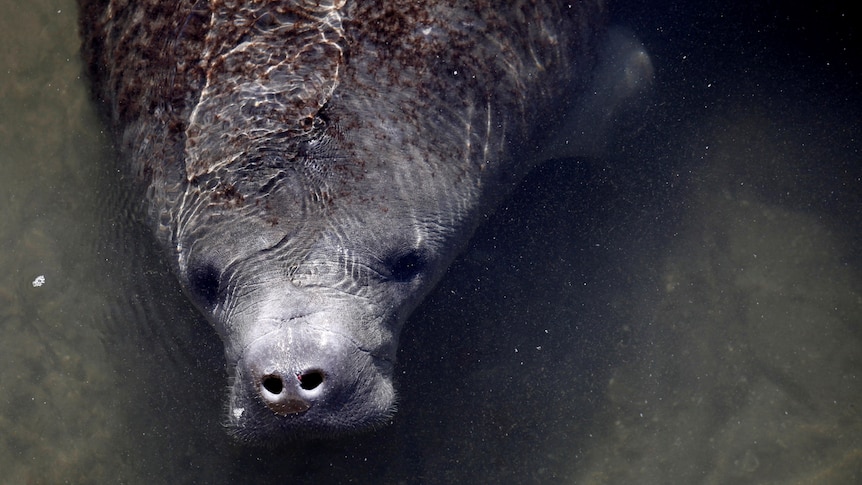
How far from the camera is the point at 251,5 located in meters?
3.45

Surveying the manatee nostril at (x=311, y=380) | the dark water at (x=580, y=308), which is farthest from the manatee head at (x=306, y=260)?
the dark water at (x=580, y=308)

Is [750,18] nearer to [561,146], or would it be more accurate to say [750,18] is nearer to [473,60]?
[561,146]

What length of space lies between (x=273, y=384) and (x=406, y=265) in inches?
37.4

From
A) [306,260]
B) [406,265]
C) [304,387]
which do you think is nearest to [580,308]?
[406,265]

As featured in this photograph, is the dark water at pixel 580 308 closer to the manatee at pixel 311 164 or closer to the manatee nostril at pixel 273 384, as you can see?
the manatee at pixel 311 164

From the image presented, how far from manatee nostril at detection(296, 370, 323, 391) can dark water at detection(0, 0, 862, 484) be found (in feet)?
5.60

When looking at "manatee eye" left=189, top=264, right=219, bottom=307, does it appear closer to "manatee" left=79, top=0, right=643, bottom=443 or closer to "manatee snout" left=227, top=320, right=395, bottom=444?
"manatee" left=79, top=0, right=643, bottom=443

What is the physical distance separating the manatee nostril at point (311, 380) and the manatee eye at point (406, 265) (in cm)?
68

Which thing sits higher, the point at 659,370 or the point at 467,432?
the point at 659,370

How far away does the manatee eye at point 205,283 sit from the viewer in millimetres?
3389

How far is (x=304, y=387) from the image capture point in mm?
3000

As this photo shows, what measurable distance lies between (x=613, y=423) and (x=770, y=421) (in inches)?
43.7

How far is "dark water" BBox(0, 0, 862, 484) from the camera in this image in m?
4.71

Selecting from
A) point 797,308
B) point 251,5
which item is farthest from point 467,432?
point 251,5
